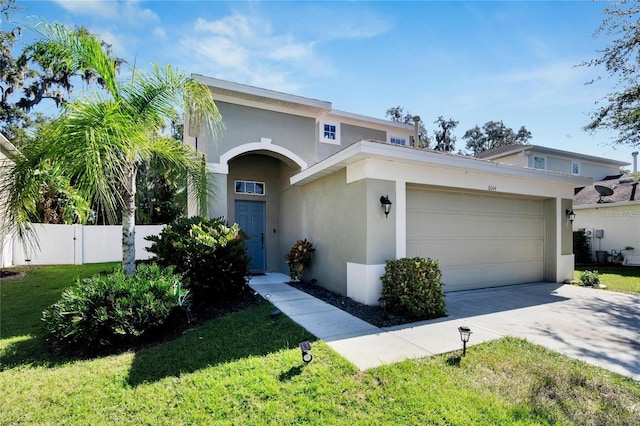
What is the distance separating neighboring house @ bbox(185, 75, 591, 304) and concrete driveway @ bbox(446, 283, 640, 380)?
1064mm

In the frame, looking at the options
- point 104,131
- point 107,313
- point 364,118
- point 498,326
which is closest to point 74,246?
point 107,313

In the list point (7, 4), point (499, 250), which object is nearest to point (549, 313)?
point (499, 250)

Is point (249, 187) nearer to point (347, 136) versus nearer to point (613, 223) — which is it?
point (347, 136)

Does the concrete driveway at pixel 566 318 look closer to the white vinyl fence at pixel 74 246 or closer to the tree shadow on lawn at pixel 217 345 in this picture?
the tree shadow on lawn at pixel 217 345

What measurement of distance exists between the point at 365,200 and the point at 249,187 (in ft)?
18.9

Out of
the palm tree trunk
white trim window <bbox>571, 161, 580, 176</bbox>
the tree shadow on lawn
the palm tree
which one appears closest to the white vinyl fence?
the palm tree trunk

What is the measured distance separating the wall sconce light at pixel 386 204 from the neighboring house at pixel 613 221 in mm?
13820

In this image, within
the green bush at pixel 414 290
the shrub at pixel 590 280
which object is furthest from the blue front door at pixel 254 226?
the shrub at pixel 590 280

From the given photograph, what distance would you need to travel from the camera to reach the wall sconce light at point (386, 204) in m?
6.15

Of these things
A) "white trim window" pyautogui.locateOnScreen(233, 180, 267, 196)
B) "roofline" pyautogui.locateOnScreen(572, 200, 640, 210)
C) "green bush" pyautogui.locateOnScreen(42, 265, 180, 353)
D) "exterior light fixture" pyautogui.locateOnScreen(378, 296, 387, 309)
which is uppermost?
"white trim window" pyautogui.locateOnScreen(233, 180, 267, 196)

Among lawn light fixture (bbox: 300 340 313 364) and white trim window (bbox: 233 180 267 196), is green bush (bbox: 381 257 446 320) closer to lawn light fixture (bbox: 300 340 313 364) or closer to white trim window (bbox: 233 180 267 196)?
lawn light fixture (bbox: 300 340 313 364)

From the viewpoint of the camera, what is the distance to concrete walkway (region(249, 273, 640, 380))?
399 cm

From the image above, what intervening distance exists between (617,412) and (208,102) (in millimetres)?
7158

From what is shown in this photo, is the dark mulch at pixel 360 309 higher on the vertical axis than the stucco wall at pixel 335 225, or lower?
lower
